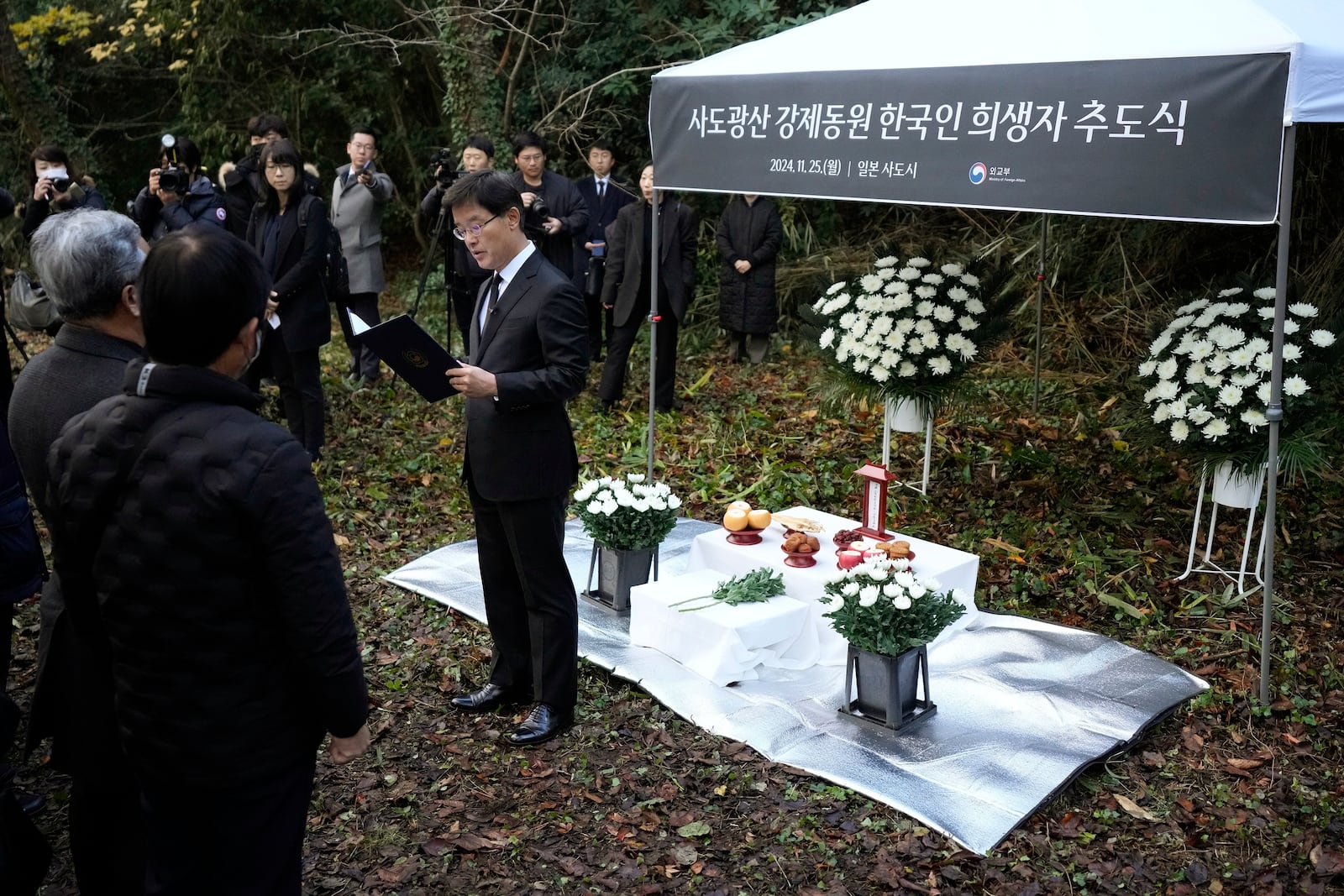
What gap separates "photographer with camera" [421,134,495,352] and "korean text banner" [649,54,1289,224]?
2639 mm

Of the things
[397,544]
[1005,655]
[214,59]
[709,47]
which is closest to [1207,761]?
[1005,655]

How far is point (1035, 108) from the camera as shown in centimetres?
432

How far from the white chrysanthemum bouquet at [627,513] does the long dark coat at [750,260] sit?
4.99 meters

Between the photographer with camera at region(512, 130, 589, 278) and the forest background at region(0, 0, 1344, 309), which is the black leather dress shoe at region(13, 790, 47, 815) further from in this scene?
the forest background at region(0, 0, 1344, 309)

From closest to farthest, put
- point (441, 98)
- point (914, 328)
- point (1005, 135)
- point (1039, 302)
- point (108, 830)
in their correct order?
point (108, 830)
point (1005, 135)
point (914, 328)
point (1039, 302)
point (441, 98)

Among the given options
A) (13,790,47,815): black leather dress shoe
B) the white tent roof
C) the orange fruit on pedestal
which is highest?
the white tent roof

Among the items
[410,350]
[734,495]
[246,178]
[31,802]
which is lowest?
[31,802]

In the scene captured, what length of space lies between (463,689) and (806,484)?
295 cm

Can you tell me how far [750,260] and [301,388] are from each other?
4.26m

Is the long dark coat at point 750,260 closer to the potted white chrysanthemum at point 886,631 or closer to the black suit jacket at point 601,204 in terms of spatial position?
the black suit jacket at point 601,204

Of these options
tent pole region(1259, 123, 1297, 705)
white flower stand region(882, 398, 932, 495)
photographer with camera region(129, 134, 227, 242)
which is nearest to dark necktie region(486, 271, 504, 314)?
tent pole region(1259, 123, 1297, 705)

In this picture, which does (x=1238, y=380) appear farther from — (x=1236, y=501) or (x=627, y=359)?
(x=627, y=359)

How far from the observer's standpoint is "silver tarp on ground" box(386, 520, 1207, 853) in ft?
12.4

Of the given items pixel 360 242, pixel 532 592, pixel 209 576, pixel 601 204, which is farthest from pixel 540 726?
pixel 601 204
